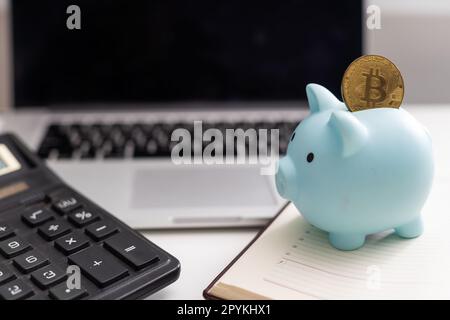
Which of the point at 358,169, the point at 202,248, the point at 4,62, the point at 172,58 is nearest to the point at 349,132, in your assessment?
the point at 358,169

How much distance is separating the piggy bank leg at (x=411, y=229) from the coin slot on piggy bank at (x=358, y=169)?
0.01 meters

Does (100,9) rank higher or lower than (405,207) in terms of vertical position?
higher

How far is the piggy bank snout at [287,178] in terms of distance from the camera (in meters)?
0.35

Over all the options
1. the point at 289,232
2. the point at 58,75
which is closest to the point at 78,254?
the point at 289,232

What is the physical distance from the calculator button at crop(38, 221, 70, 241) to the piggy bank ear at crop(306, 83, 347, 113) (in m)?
0.17

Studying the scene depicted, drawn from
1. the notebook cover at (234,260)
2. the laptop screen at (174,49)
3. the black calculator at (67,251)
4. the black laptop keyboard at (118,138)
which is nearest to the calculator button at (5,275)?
the black calculator at (67,251)

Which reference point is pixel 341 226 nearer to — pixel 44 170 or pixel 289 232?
pixel 289 232

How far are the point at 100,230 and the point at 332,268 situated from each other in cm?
14

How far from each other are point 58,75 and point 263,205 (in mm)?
327

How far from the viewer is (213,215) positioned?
426 millimetres

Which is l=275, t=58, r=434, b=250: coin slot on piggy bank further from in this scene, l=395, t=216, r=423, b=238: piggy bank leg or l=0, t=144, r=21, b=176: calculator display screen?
l=0, t=144, r=21, b=176: calculator display screen

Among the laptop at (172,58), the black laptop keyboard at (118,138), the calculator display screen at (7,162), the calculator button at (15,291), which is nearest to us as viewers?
the calculator button at (15,291)

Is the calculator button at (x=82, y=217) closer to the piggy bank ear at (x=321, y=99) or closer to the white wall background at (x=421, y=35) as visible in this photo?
the piggy bank ear at (x=321, y=99)
